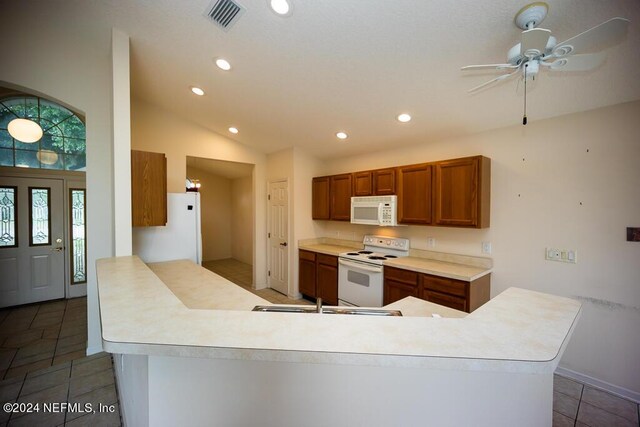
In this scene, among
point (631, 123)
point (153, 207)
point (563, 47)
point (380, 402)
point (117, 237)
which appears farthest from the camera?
point (153, 207)

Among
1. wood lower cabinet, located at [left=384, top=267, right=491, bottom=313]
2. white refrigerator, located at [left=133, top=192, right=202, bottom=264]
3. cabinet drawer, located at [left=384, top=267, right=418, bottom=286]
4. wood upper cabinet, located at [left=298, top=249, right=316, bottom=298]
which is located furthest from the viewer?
wood upper cabinet, located at [left=298, top=249, right=316, bottom=298]

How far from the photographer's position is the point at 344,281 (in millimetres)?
3619

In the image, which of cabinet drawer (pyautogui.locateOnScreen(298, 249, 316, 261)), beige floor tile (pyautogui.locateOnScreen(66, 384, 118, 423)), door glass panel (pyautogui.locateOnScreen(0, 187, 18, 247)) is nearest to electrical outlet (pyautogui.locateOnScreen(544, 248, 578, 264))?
cabinet drawer (pyautogui.locateOnScreen(298, 249, 316, 261))

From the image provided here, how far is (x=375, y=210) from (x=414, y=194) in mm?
551

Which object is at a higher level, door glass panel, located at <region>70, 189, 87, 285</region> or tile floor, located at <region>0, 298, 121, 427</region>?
door glass panel, located at <region>70, 189, 87, 285</region>

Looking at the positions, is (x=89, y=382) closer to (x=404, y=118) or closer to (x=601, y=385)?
(x=404, y=118)

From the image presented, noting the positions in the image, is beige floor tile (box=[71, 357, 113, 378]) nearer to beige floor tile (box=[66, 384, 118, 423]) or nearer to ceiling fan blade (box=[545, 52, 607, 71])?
beige floor tile (box=[66, 384, 118, 423])

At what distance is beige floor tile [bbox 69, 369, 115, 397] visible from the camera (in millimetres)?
2197

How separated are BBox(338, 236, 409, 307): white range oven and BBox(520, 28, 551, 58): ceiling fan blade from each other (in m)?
2.39

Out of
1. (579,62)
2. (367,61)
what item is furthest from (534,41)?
(367,61)

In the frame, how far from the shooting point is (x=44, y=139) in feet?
12.5

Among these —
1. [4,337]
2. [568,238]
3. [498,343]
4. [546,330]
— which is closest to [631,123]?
[568,238]

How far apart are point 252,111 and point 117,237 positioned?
2023 millimetres

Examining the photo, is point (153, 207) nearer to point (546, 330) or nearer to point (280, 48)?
point (280, 48)
